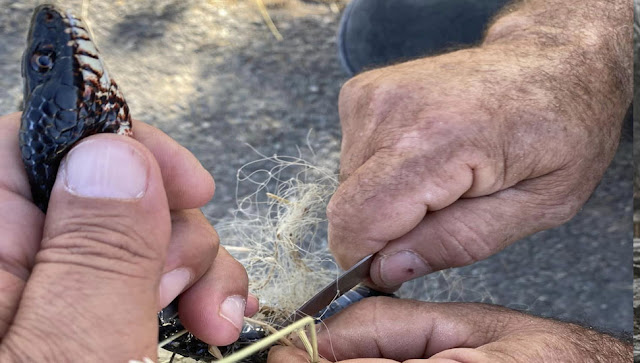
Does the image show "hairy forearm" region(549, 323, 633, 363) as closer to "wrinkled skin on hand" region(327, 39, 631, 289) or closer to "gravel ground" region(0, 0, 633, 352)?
"wrinkled skin on hand" region(327, 39, 631, 289)

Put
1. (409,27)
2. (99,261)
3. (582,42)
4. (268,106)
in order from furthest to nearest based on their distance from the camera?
(268,106) < (409,27) < (582,42) < (99,261)

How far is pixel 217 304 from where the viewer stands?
3.11 ft

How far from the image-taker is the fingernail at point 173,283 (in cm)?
88

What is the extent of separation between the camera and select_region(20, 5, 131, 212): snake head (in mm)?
752

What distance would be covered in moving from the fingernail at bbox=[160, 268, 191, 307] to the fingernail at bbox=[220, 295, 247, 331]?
68 millimetres

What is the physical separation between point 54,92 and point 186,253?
29cm

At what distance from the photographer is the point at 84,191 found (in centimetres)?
71

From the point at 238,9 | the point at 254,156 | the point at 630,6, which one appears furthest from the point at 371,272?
the point at 238,9

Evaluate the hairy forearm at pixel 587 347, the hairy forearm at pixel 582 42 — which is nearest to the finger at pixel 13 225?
the hairy forearm at pixel 587 347

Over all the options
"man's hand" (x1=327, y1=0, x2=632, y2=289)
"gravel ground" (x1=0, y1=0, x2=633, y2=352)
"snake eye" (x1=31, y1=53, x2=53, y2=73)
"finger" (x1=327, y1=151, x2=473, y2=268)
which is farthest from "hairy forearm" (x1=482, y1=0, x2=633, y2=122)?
"snake eye" (x1=31, y1=53, x2=53, y2=73)

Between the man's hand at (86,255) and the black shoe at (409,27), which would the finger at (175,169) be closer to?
the man's hand at (86,255)

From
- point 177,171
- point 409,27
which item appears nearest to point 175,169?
point 177,171

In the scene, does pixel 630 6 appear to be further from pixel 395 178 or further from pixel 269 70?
pixel 269 70

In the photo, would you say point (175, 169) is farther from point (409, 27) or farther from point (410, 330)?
point (409, 27)
